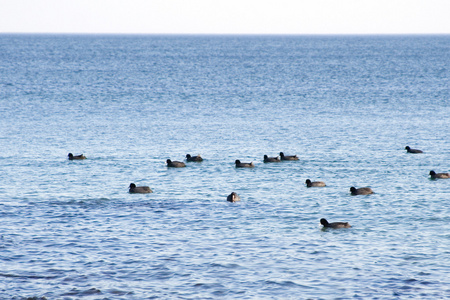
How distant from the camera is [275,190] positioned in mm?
38062

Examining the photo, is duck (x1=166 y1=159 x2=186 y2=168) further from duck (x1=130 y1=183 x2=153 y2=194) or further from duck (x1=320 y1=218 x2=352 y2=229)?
duck (x1=320 y1=218 x2=352 y2=229)

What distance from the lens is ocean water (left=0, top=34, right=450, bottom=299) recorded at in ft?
77.5

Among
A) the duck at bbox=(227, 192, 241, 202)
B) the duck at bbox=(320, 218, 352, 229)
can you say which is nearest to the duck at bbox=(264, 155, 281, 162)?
the duck at bbox=(227, 192, 241, 202)

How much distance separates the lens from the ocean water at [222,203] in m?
23.6

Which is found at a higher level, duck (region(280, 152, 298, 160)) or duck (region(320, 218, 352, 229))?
duck (region(280, 152, 298, 160))

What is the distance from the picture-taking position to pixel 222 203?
34.8 meters

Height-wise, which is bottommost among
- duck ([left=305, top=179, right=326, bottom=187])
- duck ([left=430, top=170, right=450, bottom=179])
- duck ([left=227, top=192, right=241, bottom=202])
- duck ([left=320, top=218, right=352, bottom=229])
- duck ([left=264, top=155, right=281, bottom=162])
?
duck ([left=320, top=218, right=352, bottom=229])

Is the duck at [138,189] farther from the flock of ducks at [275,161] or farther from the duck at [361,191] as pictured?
the duck at [361,191]

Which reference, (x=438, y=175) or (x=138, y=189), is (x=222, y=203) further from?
(x=438, y=175)

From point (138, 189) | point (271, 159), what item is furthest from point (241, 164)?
point (138, 189)

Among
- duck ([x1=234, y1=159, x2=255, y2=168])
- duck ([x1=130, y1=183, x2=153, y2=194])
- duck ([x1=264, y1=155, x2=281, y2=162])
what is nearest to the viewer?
duck ([x1=130, y1=183, x2=153, y2=194])

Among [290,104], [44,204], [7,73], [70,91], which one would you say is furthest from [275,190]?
[7,73]

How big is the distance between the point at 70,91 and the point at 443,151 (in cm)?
6264

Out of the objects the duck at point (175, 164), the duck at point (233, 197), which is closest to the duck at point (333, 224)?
the duck at point (233, 197)
